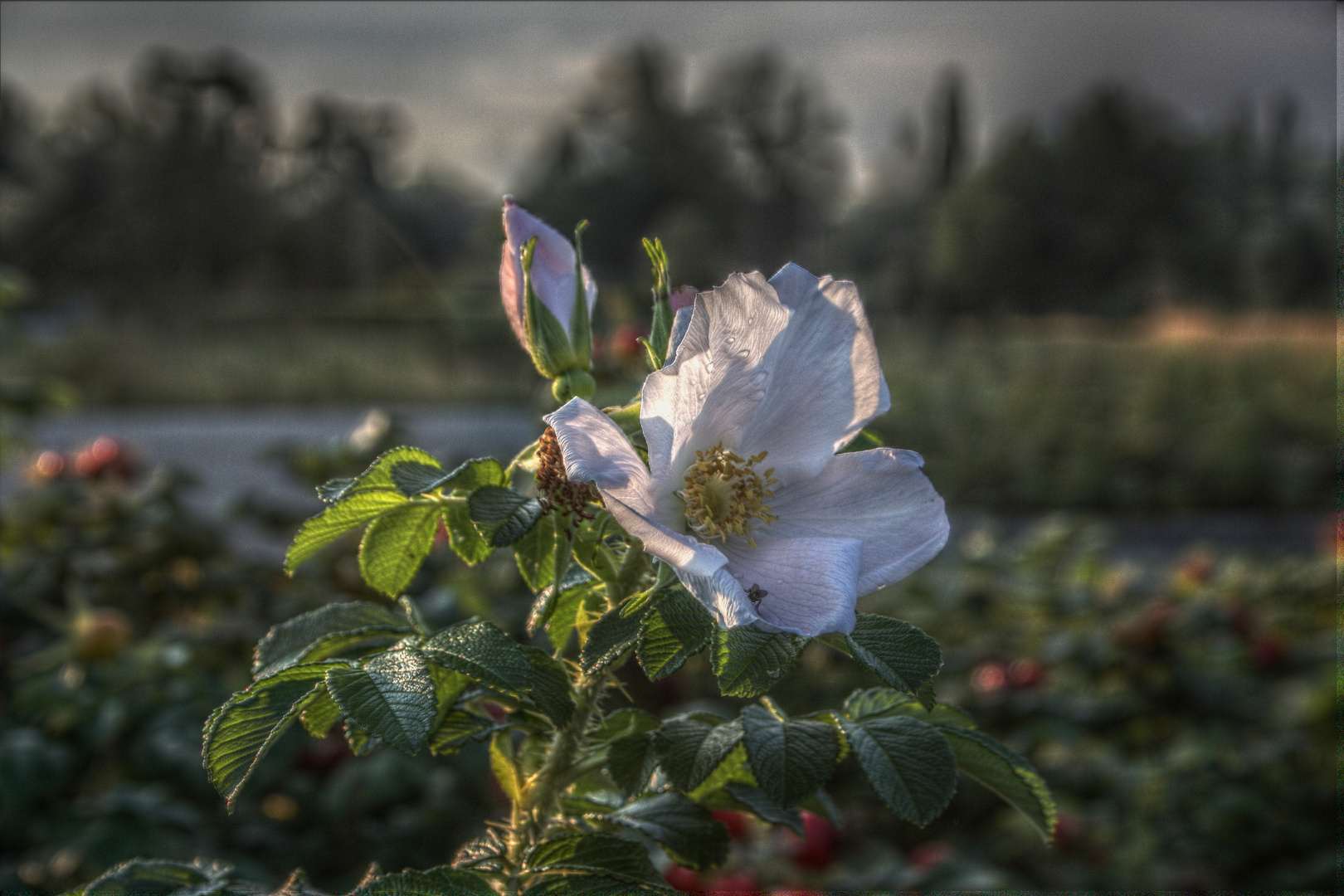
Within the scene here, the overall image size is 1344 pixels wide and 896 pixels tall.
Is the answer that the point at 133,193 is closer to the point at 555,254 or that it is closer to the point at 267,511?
the point at 267,511

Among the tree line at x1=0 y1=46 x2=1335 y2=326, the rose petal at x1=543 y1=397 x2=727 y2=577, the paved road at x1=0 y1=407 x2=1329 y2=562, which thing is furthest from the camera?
the tree line at x1=0 y1=46 x2=1335 y2=326

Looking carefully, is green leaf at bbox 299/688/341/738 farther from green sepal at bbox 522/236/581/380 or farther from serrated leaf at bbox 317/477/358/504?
green sepal at bbox 522/236/581/380

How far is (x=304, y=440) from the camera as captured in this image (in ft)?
13.5

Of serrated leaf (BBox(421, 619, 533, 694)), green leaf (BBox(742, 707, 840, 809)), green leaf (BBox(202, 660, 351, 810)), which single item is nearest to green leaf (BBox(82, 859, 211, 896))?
green leaf (BBox(202, 660, 351, 810))

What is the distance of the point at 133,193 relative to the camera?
1694 centimetres

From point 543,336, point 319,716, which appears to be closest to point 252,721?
point 319,716

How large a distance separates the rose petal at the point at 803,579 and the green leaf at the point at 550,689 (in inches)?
4.3

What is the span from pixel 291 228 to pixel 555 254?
68.5 feet

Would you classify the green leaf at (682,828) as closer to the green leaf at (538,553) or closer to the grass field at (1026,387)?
the green leaf at (538,553)

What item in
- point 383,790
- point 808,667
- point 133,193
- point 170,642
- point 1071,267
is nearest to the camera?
point 383,790

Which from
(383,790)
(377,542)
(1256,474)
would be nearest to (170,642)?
(383,790)

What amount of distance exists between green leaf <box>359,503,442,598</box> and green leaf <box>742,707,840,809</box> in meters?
0.22

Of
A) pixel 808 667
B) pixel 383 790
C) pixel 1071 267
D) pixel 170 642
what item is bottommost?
pixel 1071 267

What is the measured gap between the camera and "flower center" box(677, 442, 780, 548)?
1.85 ft
